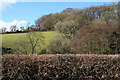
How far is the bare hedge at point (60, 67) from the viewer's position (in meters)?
4.31

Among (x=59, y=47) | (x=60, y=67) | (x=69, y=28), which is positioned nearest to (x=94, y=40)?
(x=60, y=67)

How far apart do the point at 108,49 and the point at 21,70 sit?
644cm

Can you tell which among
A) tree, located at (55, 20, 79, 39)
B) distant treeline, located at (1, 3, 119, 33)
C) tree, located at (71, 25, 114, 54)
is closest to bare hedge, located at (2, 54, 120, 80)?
tree, located at (71, 25, 114, 54)

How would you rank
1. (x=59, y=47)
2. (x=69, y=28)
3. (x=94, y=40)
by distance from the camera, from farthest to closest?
(x=69, y=28) → (x=59, y=47) → (x=94, y=40)

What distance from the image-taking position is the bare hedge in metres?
4.31

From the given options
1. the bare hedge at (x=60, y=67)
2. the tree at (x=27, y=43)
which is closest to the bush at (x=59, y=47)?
the tree at (x=27, y=43)

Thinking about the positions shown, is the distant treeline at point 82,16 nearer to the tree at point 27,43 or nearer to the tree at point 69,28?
the tree at point 69,28

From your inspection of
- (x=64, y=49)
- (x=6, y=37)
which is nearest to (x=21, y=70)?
(x=64, y=49)

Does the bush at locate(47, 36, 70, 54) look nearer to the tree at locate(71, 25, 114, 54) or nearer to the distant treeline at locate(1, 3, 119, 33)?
the tree at locate(71, 25, 114, 54)

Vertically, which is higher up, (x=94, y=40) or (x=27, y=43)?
(x=94, y=40)

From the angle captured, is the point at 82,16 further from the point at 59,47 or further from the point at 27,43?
the point at 27,43

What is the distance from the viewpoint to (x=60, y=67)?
4523 mm

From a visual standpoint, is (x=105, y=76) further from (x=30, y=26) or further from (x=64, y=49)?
(x=30, y=26)

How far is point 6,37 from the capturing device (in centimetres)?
2389
